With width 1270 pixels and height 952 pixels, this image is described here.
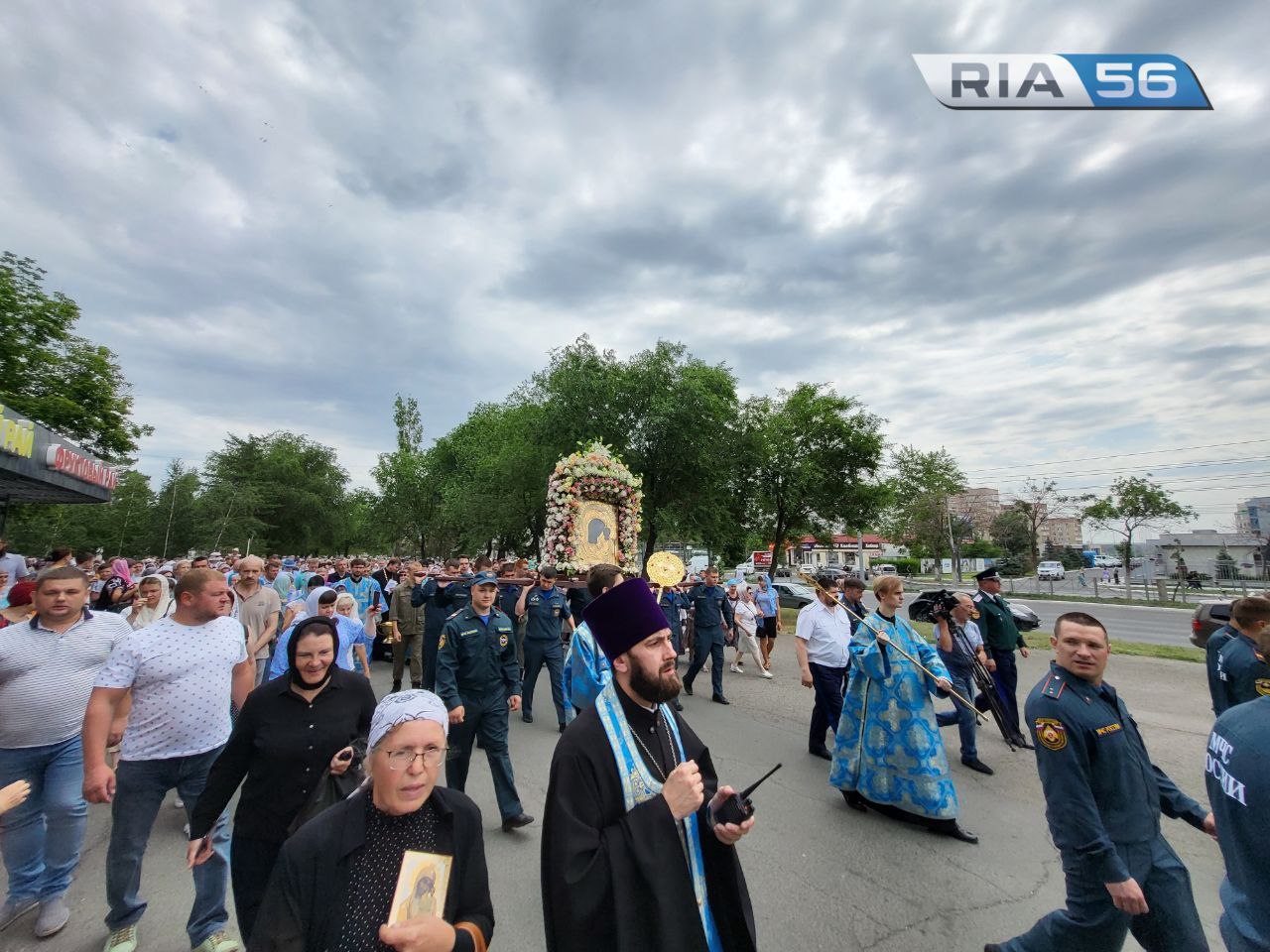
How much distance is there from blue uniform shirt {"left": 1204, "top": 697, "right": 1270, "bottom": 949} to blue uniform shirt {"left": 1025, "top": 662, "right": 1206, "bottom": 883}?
0.65m

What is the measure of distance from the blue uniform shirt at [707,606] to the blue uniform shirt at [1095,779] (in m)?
6.60

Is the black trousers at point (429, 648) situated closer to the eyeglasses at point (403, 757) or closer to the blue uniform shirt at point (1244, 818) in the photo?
the eyeglasses at point (403, 757)

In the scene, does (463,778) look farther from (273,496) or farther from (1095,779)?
(273,496)

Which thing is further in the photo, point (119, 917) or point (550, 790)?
point (119, 917)

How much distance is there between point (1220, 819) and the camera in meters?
1.95

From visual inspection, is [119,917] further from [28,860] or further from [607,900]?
[607,900]

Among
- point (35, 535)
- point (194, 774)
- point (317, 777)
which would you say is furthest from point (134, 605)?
point (35, 535)

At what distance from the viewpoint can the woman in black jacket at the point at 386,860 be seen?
61.1 inches

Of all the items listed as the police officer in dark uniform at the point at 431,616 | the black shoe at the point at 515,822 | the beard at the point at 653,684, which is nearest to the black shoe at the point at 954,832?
the black shoe at the point at 515,822

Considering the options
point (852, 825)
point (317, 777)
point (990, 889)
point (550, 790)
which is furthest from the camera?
point (852, 825)

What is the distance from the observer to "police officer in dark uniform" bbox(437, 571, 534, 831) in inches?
176

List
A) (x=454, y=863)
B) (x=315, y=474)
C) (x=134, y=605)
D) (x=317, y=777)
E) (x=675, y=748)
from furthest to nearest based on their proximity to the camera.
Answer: (x=315, y=474) < (x=134, y=605) < (x=317, y=777) < (x=675, y=748) < (x=454, y=863)

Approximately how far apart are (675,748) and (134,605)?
284 inches

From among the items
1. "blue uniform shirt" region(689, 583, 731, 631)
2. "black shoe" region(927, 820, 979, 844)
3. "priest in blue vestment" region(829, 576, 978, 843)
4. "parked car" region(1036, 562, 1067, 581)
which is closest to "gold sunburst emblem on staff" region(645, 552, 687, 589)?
"blue uniform shirt" region(689, 583, 731, 631)
